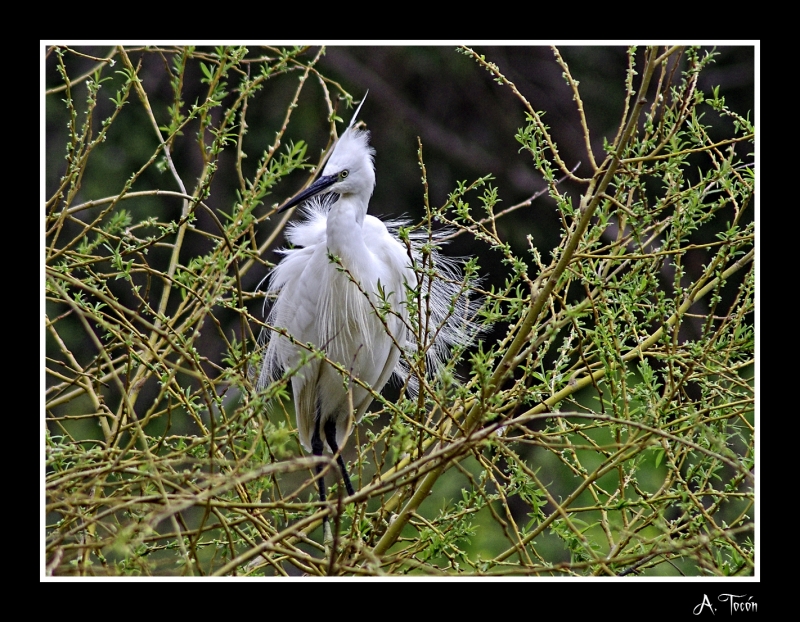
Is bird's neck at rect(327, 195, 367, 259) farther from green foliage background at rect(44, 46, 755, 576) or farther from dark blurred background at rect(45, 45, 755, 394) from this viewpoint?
dark blurred background at rect(45, 45, 755, 394)

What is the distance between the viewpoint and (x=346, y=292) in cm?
231

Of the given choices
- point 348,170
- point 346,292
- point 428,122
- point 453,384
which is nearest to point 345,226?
point 348,170

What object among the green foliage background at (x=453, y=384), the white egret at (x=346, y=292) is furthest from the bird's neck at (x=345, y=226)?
the green foliage background at (x=453, y=384)

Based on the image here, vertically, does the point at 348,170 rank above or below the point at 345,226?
above

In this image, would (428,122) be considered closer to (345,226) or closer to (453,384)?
(345,226)

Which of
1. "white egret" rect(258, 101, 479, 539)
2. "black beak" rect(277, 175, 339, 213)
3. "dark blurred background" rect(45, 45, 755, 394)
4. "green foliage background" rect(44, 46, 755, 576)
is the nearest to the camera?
"green foliage background" rect(44, 46, 755, 576)

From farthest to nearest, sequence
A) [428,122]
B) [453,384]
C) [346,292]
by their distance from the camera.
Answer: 1. [428,122]
2. [346,292]
3. [453,384]

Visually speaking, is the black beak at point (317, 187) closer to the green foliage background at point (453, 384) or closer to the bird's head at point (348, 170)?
the bird's head at point (348, 170)

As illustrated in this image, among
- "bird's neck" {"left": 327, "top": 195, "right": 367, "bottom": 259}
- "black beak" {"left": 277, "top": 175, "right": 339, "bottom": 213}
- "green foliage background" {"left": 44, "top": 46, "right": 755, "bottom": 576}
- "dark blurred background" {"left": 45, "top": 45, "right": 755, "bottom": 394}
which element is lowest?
"green foliage background" {"left": 44, "top": 46, "right": 755, "bottom": 576}

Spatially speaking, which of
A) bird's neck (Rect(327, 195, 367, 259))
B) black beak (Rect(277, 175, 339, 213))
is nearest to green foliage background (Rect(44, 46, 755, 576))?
black beak (Rect(277, 175, 339, 213))

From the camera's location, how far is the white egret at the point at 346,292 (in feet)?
6.93

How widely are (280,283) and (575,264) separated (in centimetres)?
121

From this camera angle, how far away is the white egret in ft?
6.93

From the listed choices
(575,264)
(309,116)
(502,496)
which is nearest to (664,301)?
(575,264)
